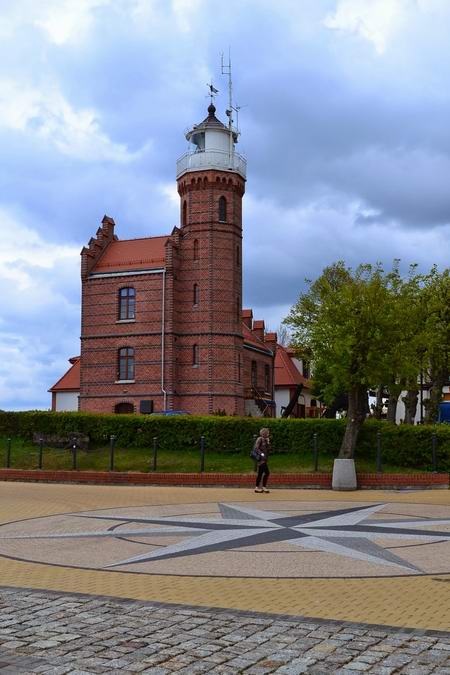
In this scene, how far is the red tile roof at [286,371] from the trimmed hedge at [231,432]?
3716 centimetres

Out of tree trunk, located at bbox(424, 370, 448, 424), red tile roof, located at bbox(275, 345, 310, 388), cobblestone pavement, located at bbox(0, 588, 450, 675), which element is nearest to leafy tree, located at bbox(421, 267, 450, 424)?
tree trunk, located at bbox(424, 370, 448, 424)

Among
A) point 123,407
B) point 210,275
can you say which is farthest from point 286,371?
point 123,407

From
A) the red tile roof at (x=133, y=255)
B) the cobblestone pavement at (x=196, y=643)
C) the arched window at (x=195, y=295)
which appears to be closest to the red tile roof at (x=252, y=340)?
the arched window at (x=195, y=295)

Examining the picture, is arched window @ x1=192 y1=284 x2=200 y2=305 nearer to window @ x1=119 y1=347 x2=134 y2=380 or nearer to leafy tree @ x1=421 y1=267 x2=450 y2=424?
window @ x1=119 y1=347 x2=134 y2=380

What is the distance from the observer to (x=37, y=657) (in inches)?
226

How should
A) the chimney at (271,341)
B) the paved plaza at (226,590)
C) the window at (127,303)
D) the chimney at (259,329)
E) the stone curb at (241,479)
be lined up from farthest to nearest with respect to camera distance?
1. the chimney at (259,329)
2. the chimney at (271,341)
3. the window at (127,303)
4. the stone curb at (241,479)
5. the paved plaza at (226,590)

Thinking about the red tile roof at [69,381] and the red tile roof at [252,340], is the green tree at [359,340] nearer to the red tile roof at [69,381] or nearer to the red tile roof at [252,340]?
the red tile roof at [252,340]

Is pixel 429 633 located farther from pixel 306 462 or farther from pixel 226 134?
pixel 226 134

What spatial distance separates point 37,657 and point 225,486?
1754cm

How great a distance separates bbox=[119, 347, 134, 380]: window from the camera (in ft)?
164

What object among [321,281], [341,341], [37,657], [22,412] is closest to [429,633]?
[37,657]

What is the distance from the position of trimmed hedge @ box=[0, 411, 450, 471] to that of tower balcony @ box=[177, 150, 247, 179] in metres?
24.9

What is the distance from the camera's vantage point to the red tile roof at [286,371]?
219ft

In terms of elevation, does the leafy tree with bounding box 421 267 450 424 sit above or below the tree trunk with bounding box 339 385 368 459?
above
